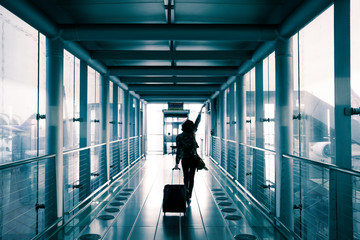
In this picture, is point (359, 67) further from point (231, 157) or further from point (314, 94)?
point (231, 157)

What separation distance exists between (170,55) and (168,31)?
1155 mm

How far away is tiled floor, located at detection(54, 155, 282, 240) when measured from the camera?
2936 mm

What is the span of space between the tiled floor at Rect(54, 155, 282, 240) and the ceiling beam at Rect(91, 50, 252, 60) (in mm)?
2211

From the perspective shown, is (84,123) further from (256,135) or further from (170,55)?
(256,135)

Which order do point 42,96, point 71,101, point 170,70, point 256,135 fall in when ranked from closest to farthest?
point 42,96 → point 71,101 → point 256,135 → point 170,70

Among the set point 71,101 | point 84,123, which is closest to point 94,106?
point 84,123

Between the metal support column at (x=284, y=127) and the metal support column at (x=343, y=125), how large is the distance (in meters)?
0.84

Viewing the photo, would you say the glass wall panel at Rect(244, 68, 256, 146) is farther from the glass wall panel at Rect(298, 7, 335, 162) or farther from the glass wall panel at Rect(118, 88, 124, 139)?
the glass wall panel at Rect(118, 88, 124, 139)

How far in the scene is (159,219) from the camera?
343 centimetres

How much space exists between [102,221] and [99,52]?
265 cm

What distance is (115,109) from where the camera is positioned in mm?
6742

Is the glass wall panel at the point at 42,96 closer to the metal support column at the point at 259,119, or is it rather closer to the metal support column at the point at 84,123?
the metal support column at the point at 84,123

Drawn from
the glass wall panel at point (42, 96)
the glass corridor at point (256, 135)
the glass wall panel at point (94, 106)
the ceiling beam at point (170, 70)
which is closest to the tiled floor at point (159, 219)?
the glass corridor at point (256, 135)

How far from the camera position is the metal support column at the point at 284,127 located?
3.12m
